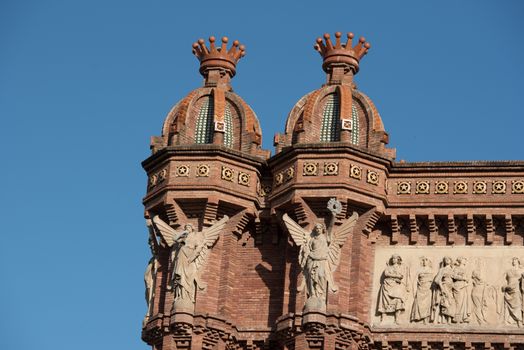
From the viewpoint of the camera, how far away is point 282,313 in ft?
144

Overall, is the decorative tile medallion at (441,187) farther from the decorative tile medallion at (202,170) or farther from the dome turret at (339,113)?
the decorative tile medallion at (202,170)

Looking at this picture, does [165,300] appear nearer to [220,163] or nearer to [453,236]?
[220,163]

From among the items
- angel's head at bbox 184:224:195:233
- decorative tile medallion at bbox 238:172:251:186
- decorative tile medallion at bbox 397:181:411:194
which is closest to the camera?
angel's head at bbox 184:224:195:233

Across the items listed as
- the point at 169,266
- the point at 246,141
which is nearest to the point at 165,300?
the point at 169,266

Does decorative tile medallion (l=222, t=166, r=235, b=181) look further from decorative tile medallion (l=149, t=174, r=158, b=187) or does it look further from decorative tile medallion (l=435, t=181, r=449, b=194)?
decorative tile medallion (l=435, t=181, r=449, b=194)

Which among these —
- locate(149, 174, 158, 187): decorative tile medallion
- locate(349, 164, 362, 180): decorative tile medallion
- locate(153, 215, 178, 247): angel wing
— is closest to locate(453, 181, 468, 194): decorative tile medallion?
locate(349, 164, 362, 180): decorative tile medallion

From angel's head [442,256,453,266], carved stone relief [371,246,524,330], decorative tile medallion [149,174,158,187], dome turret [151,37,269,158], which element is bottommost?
carved stone relief [371,246,524,330]

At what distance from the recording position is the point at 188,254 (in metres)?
44.2

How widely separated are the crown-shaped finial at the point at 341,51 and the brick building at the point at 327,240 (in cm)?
79

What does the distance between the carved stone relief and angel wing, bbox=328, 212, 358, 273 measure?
3.43 feet

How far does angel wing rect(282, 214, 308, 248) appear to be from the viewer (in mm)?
44031

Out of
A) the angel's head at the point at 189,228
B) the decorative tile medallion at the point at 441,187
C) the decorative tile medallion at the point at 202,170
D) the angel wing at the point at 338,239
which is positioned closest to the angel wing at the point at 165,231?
the angel's head at the point at 189,228

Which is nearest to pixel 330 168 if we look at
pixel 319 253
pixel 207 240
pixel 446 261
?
pixel 319 253

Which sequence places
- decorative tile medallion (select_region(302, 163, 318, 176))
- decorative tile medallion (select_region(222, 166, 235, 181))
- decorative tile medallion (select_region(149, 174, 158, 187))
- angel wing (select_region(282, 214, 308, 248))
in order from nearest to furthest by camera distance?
1. angel wing (select_region(282, 214, 308, 248))
2. decorative tile medallion (select_region(302, 163, 318, 176))
3. decorative tile medallion (select_region(222, 166, 235, 181))
4. decorative tile medallion (select_region(149, 174, 158, 187))
